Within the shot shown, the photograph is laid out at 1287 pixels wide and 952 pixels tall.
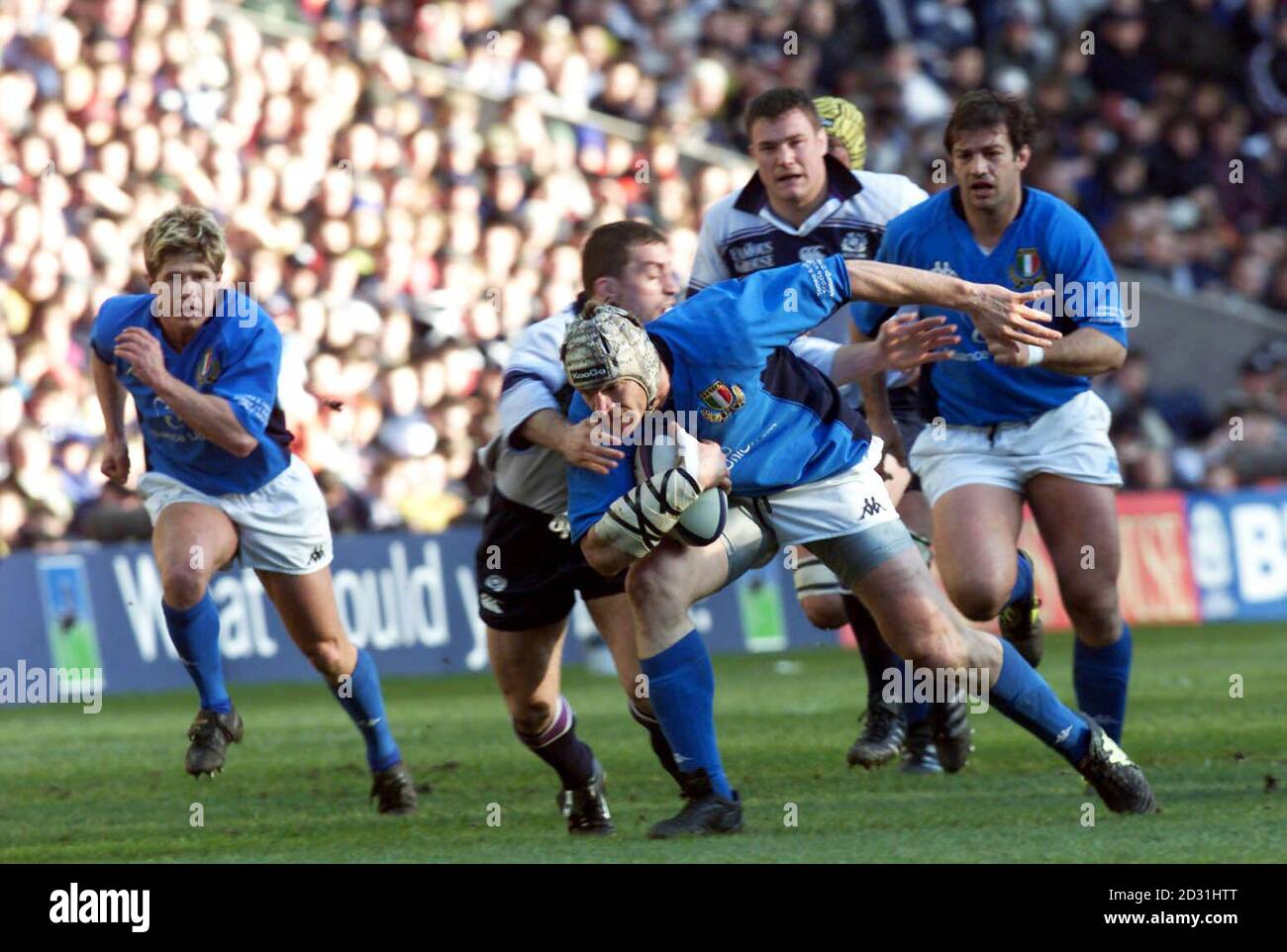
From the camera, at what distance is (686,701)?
696cm

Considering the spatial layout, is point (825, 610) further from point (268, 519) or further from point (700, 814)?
point (700, 814)

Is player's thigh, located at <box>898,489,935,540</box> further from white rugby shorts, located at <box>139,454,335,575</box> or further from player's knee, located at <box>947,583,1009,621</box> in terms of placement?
white rugby shorts, located at <box>139,454,335,575</box>

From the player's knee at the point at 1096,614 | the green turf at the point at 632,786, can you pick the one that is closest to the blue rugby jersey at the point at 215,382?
the green turf at the point at 632,786

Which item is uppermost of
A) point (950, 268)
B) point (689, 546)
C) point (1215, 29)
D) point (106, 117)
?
point (1215, 29)

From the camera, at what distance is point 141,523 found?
14914 millimetres

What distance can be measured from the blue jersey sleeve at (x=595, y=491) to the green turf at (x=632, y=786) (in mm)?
958

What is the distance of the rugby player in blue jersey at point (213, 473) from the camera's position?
26.7 feet

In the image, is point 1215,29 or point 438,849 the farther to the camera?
point 1215,29

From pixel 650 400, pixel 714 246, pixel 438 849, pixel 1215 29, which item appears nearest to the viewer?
pixel 650 400

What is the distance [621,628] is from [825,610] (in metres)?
1.51

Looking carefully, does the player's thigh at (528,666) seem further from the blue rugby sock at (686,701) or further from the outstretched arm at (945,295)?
the outstretched arm at (945,295)
